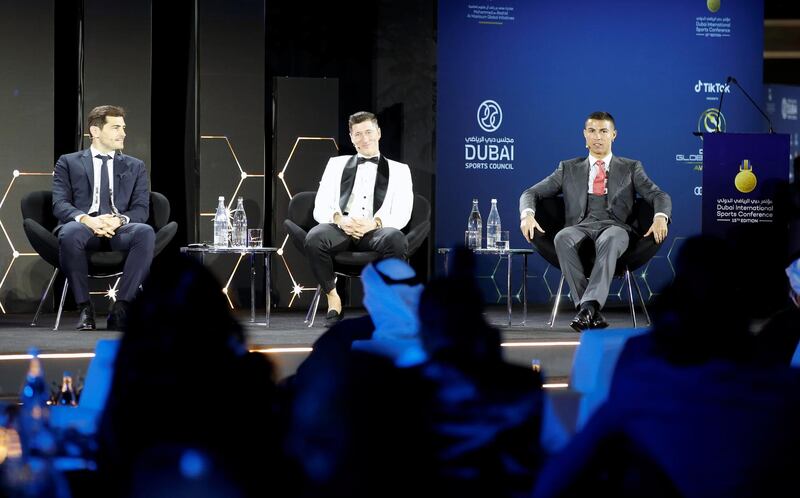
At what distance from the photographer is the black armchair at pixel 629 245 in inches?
235

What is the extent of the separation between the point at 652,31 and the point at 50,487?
7151 millimetres

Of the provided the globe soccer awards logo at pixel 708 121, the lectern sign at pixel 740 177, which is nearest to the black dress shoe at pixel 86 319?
the lectern sign at pixel 740 177

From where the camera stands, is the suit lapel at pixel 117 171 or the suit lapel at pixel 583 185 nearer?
the suit lapel at pixel 117 171

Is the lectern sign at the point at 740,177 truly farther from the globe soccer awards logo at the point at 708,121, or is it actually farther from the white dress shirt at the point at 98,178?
the white dress shirt at the point at 98,178

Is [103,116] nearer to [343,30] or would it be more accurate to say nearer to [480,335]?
[343,30]

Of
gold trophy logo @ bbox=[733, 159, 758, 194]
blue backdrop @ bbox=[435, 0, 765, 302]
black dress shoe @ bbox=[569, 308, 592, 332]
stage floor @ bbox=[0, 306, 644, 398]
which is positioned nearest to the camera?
stage floor @ bbox=[0, 306, 644, 398]

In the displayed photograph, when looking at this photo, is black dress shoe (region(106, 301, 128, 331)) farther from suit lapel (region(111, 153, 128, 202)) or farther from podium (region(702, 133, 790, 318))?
podium (region(702, 133, 790, 318))

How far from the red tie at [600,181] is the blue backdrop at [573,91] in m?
1.57

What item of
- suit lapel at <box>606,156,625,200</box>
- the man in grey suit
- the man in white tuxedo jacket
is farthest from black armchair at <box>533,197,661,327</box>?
the man in white tuxedo jacket

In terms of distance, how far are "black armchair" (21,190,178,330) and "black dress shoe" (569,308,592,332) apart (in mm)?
2406

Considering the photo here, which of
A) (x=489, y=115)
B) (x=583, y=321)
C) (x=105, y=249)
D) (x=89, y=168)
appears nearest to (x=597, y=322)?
(x=583, y=321)

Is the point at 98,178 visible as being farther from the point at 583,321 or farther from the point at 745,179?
the point at 745,179

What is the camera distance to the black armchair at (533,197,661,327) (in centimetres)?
596

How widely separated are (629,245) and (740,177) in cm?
84
